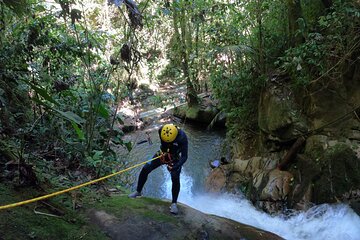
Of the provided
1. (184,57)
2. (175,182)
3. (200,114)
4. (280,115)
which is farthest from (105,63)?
(184,57)

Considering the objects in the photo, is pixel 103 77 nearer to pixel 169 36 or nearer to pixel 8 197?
pixel 8 197

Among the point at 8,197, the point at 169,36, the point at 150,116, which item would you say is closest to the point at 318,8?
the point at 8,197

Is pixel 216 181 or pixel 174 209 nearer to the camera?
pixel 174 209

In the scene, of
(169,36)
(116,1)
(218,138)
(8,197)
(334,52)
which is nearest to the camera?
(116,1)

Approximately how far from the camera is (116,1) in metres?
3.11

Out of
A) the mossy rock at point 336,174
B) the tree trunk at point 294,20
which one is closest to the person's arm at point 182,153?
the mossy rock at point 336,174

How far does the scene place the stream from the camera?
19.4 feet

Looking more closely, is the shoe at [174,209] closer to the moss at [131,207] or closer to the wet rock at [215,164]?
the moss at [131,207]

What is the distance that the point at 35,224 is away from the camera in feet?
11.0

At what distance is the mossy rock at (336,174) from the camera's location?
6.29 meters

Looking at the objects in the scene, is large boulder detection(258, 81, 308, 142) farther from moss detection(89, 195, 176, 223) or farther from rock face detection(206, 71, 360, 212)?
moss detection(89, 195, 176, 223)

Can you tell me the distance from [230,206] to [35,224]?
5381 millimetres

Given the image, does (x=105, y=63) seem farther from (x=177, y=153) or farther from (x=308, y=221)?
(x=308, y=221)

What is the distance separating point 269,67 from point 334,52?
218cm
